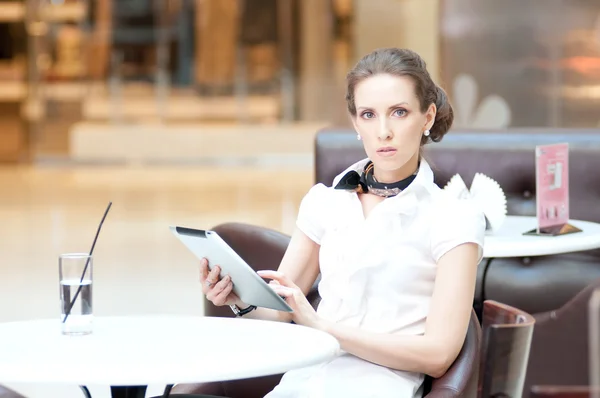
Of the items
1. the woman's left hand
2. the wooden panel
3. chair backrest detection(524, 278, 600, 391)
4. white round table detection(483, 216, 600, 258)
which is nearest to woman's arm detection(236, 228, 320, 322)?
the woman's left hand

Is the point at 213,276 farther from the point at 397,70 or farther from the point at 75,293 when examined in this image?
the point at 397,70

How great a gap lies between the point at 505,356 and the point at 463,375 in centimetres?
23

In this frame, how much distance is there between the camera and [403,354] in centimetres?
200

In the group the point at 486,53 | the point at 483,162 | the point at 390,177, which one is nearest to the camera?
the point at 390,177

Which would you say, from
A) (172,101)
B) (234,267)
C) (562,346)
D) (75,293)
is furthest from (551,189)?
(172,101)

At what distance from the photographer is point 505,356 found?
1789mm

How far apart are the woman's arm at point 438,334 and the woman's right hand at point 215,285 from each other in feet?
0.65

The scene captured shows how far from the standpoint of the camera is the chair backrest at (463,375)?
198 cm

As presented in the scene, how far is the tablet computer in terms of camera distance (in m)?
1.96

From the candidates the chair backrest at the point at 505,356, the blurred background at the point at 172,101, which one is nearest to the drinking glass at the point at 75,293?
the chair backrest at the point at 505,356

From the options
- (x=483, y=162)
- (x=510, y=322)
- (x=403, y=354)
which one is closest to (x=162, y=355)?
(x=403, y=354)

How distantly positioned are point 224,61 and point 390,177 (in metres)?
15.4

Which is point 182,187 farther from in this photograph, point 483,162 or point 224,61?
point 483,162

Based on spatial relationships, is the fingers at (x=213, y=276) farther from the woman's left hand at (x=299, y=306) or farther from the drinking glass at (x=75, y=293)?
the drinking glass at (x=75, y=293)
